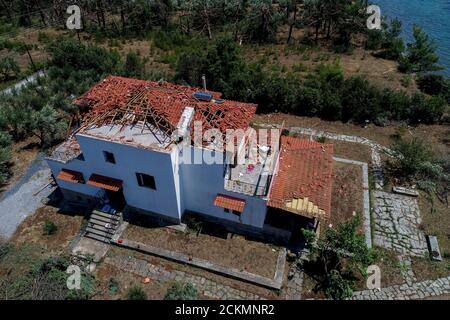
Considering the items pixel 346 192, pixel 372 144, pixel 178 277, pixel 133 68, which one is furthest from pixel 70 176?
pixel 372 144

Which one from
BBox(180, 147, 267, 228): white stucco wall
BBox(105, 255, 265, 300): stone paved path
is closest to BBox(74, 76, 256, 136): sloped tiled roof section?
BBox(180, 147, 267, 228): white stucco wall

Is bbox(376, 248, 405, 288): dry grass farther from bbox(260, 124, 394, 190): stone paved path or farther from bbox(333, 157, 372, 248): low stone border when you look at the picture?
bbox(260, 124, 394, 190): stone paved path

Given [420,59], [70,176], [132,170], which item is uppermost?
[132,170]

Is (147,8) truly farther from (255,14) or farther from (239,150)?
(239,150)

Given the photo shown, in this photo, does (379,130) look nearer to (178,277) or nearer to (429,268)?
(429,268)

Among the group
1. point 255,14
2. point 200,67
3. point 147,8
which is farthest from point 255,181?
point 147,8

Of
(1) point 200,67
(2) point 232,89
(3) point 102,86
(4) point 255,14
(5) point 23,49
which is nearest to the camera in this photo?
(3) point 102,86
